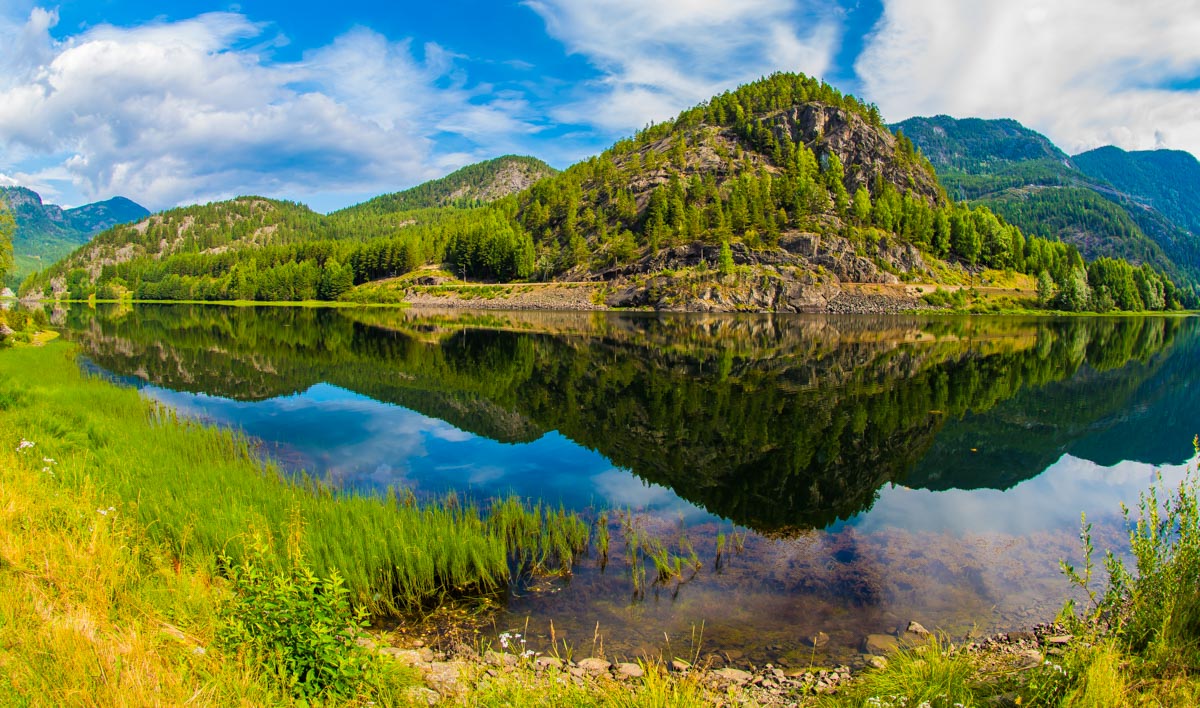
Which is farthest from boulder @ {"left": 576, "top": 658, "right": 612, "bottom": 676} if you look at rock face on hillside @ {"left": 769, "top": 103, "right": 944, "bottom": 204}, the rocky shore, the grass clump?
rock face on hillside @ {"left": 769, "top": 103, "right": 944, "bottom": 204}

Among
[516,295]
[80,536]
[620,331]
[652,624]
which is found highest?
[516,295]

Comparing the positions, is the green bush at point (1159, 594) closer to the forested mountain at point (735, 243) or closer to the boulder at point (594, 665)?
the boulder at point (594, 665)

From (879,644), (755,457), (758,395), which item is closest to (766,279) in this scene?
(758,395)

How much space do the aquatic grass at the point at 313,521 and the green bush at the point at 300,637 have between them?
3340 mm

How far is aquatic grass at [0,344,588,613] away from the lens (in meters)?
10.9

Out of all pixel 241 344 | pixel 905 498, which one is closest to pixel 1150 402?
pixel 905 498

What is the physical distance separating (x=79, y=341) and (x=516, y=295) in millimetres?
97975

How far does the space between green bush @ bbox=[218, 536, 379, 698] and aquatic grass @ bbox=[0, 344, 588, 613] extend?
334 cm

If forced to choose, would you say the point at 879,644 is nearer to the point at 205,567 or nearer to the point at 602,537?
the point at 602,537

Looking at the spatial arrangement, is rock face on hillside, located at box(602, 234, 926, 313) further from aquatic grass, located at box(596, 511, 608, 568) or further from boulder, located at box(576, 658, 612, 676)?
boulder, located at box(576, 658, 612, 676)

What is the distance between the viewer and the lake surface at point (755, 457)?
11250 mm

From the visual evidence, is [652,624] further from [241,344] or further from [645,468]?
[241,344]

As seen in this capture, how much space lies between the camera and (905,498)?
57.5ft

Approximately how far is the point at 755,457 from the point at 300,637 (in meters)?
16.9
